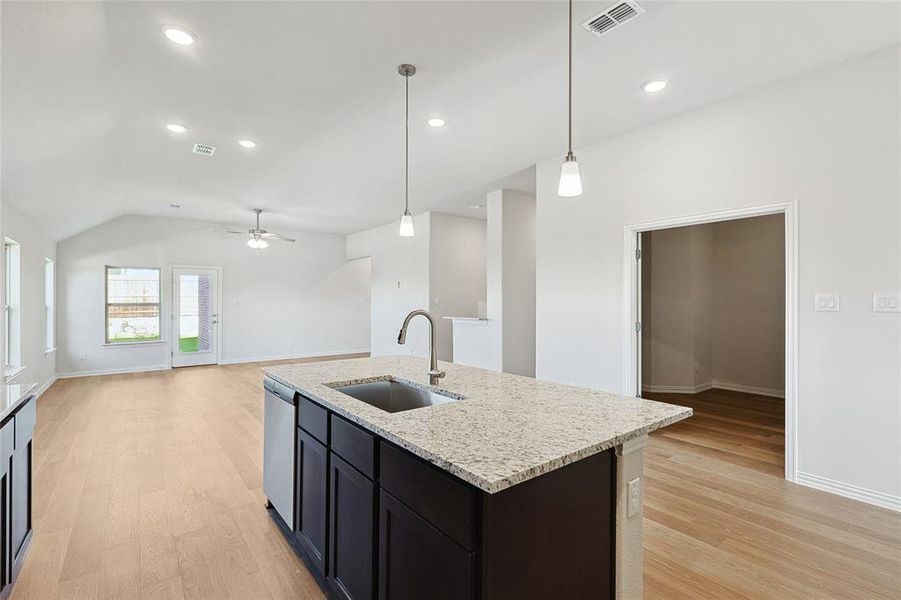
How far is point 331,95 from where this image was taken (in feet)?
10.4

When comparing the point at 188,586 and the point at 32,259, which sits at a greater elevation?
the point at 32,259

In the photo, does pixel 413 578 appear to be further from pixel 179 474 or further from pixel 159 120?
pixel 159 120

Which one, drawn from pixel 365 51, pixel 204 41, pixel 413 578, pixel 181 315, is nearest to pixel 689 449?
pixel 413 578

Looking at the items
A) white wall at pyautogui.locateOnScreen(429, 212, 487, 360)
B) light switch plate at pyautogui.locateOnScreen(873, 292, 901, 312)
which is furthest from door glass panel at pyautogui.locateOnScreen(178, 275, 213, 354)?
light switch plate at pyautogui.locateOnScreen(873, 292, 901, 312)

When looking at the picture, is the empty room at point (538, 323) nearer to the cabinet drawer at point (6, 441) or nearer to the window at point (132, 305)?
the cabinet drawer at point (6, 441)

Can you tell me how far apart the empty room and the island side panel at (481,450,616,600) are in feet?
0.04

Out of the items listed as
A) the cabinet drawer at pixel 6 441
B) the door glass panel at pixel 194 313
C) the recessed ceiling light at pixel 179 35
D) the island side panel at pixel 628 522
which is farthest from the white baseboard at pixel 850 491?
the door glass panel at pixel 194 313

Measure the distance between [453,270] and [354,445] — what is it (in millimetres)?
6228

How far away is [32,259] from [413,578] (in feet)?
22.1

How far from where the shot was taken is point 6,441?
180cm

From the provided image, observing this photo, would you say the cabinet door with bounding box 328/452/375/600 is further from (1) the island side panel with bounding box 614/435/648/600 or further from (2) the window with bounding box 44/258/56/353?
(2) the window with bounding box 44/258/56/353

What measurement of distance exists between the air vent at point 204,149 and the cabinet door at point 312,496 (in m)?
3.33

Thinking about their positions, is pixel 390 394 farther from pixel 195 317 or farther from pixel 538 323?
pixel 195 317

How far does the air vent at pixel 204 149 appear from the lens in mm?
4204
